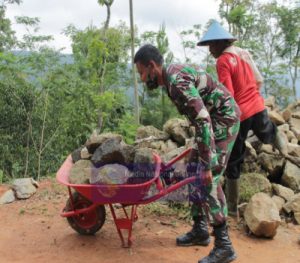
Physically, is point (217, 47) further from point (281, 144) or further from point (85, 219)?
point (85, 219)

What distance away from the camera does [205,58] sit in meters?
16.4

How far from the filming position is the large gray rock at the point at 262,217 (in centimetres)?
385

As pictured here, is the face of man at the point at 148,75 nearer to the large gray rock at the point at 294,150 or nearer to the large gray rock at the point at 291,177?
the large gray rock at the point at 291,177

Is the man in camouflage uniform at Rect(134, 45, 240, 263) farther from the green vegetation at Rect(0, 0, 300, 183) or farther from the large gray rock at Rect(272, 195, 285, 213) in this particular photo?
the green vegetation at Rect(0, 0, 300, 183)

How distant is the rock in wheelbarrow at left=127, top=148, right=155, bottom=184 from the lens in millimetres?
3654

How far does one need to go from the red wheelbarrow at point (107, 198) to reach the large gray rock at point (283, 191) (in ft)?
5.65

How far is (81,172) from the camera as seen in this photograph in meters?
3.87

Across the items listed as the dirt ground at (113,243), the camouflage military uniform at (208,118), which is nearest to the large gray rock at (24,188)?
the dirt ground at (113,243)

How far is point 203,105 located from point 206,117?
0.30 ft

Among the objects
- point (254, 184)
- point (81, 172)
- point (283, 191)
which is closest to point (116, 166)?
point (81, 172)

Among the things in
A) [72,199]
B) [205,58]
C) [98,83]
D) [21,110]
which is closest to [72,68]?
[98,83]

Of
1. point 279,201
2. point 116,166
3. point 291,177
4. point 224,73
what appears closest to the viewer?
point 116,166

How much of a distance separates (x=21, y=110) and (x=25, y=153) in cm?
82

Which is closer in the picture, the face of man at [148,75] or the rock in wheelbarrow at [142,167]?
the face of man at [148,75]
